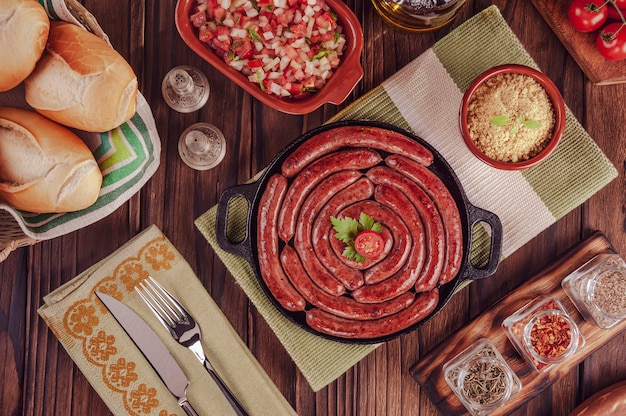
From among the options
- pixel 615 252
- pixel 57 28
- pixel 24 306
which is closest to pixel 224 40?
pixel 57 28

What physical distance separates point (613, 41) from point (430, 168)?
0.78 m

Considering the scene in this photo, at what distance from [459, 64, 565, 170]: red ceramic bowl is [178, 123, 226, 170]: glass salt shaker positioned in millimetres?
875

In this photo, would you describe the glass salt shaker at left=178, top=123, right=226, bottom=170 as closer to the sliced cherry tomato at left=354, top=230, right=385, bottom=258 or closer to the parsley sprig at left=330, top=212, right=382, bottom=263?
the parsley sprig at left=330, top=212, right=382, bottom=263

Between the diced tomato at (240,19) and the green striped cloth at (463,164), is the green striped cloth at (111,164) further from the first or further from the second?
the diced tomato at (240,19)

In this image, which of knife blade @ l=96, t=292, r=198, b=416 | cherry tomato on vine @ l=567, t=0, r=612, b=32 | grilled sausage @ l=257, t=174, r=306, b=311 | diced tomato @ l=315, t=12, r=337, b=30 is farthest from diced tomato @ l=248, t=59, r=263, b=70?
cherry tomato on vine @ l=567, t=0, r=612, b=32

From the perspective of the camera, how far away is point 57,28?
1757 millimetres

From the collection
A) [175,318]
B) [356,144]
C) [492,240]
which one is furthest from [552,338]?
[175,318]

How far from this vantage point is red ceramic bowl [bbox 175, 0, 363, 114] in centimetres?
186

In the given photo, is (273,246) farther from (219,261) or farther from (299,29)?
(299,29)

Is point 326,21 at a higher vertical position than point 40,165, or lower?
higher

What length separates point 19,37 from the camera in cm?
162

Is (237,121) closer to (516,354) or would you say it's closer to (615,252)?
(516,354)

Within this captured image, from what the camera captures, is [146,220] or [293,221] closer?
[293,221]

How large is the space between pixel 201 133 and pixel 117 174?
0.32m
